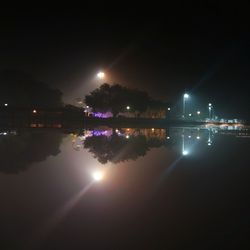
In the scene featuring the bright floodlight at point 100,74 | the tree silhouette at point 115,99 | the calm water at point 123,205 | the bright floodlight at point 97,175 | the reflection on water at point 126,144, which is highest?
the bright floodlight at point 100,74

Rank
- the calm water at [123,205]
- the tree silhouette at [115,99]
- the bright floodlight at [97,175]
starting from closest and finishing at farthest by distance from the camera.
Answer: the calm water at [123,205]
the bright floodlight at [97,175]
the tree silhouette at [115,99]

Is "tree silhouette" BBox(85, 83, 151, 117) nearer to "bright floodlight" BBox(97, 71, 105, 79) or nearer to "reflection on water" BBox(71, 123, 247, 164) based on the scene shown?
"bright floodlight" BBox(97, 71, 105, 79)

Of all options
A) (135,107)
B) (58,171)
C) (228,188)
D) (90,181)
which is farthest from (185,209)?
(135,107)

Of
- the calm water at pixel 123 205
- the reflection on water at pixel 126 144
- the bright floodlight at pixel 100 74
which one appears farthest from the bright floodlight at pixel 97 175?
the bright floodlight at pixel 100 74

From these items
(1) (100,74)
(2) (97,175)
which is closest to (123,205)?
(2) (97,175)

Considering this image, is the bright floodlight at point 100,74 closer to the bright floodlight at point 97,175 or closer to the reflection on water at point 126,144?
the reflection on water at point 126,144

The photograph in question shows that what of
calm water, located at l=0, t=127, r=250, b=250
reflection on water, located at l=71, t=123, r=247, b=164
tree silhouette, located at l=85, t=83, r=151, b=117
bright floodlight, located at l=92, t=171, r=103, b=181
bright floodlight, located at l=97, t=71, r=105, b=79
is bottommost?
calm water, located at l=0, t=127, r=250, b=250

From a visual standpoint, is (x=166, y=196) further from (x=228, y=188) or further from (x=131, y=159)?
(x=131, y=159)

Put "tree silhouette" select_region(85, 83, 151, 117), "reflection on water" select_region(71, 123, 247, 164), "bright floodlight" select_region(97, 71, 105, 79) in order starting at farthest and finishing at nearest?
"tree silhouette" select_region(85, 83, 151, 117)
"bright floodlight" select_region(97, 71, 105, 79)
"reflection on water" select_region(71, 123, 247, 164)

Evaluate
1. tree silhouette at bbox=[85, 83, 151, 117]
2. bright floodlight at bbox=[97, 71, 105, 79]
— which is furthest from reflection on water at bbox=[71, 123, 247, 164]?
tree silhouette at bbox=[85, 83, 151, 117]

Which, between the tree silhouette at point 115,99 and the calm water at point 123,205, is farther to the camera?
the tree silhouette at point 115,99

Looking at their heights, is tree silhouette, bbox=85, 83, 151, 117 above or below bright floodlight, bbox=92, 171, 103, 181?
above

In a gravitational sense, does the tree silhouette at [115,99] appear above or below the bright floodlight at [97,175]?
above

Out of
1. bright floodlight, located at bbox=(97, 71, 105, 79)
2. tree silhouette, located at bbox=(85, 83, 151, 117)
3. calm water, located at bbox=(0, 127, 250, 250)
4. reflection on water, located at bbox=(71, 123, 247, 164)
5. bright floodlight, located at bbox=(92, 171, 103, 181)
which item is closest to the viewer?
calm water, located at bbox=(0, 127, 250, 250)
